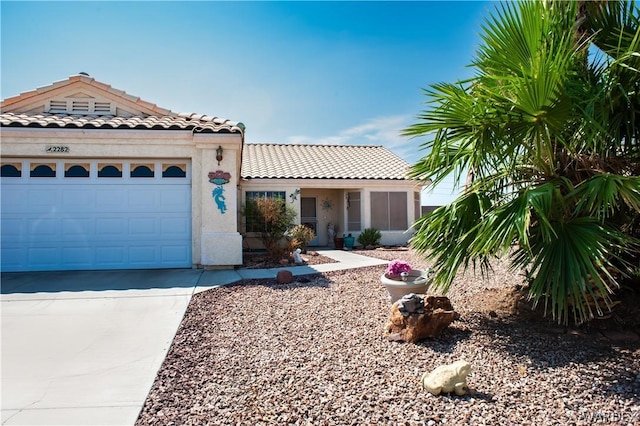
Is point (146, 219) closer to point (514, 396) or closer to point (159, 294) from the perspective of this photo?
point (159, 294)

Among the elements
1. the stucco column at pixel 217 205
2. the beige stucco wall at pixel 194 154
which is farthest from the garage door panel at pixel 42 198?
the stucco column at pixel 217 205

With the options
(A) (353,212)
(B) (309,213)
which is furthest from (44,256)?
(A) (353,212)

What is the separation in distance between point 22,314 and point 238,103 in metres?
9.42

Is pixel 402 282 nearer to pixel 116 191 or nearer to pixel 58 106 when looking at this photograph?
pixel 116 191

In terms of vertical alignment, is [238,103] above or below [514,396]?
above

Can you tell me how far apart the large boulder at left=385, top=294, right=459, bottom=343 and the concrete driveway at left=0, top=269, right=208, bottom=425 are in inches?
113

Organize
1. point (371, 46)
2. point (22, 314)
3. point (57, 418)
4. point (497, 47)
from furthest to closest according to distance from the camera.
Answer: point (371, 46) → point (22, 314) → point (497, 47) → point (57, 418)

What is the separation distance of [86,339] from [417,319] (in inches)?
172

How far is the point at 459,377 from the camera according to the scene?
3164 mm

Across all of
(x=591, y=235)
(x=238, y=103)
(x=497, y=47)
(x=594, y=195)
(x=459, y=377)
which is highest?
(x=238, y=103)

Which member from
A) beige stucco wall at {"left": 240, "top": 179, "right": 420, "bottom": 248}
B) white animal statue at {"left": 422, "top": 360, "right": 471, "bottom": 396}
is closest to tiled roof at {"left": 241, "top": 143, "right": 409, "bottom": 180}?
beige stucco wall at {"left": 240, "top": 179, "right": 420, "bottom": 248}

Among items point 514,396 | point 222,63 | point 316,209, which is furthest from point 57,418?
point 316,209

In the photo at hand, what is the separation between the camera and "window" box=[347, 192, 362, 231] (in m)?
17.4

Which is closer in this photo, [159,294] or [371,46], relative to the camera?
[159,294]
